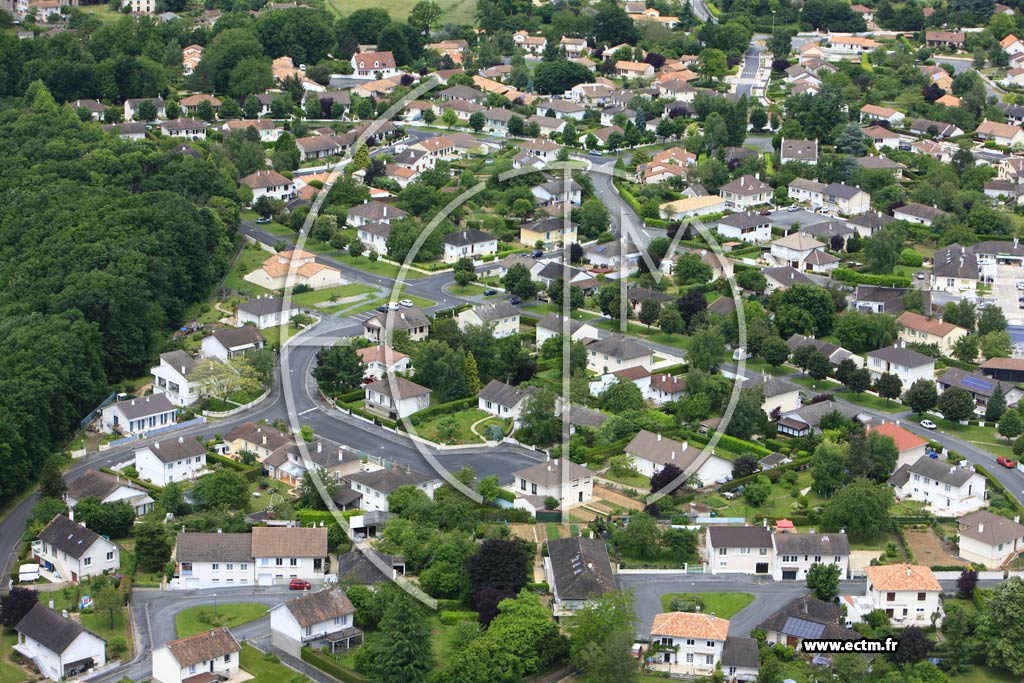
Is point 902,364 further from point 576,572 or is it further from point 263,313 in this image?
point 263,313

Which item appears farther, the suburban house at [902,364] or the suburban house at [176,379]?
the suburban house at [902,364]

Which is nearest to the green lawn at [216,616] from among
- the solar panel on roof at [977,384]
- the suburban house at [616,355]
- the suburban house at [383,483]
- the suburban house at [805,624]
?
the suburban house at [383,483]

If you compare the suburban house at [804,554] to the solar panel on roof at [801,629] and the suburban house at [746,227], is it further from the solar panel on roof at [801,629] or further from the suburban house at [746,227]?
the suburban house at [746,227]

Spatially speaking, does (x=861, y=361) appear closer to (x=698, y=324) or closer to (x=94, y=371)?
(x=698, y=324)

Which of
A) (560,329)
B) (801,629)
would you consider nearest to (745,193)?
(560,329)

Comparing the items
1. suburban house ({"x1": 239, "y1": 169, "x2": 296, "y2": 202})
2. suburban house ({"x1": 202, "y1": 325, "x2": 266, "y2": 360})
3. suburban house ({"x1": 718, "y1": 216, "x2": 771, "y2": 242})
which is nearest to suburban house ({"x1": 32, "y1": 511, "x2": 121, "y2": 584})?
suburban house ({"x1": 202, "y1": 325, "x2": 266, "y2": 360})

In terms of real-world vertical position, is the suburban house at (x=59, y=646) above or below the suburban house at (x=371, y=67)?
below
